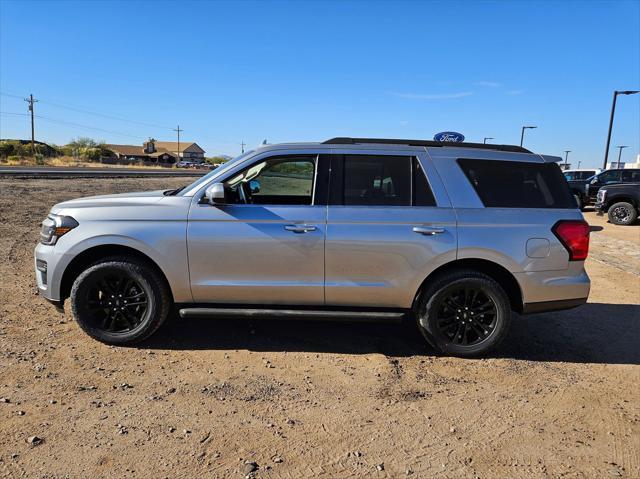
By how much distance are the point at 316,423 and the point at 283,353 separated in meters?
1.23

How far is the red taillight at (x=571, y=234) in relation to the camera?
424 cm

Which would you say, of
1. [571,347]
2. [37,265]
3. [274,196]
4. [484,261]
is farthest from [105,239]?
[571,347]

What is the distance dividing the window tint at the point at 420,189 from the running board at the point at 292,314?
1017 millimetres

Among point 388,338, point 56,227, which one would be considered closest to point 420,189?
point 388,338

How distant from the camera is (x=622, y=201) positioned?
52.7 ft

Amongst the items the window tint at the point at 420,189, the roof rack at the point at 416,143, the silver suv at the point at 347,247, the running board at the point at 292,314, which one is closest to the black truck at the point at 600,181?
the roof rack at the point at 416,143

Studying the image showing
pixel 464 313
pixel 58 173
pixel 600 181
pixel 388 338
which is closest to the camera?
pixel 464 313

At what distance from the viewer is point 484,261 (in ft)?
14.2

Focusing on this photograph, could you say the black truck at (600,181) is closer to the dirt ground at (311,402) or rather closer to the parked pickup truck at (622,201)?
the parked pickup truck at (622,201)

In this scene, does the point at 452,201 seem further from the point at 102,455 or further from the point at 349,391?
the point at 102,455

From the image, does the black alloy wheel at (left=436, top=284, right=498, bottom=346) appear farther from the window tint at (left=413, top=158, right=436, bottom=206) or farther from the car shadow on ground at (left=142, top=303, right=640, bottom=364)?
the window tint at (left=413, top=158, right=436, bottom=206)

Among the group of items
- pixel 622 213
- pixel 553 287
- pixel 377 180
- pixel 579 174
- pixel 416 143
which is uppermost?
pixel 579 174

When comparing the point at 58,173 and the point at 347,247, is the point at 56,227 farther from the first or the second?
the point at 58,173

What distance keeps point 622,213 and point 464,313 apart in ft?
48.3
